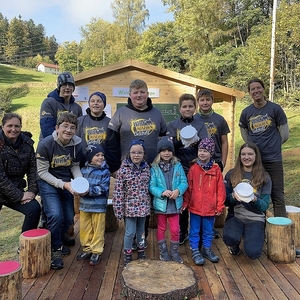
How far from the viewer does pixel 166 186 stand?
3662 mm

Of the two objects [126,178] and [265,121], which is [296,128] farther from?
[126,178]

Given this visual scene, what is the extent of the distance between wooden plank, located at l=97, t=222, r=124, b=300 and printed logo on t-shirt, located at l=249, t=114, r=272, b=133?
2.28m

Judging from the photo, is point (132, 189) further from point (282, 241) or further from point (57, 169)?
point (282, 241)

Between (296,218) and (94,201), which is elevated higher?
(94,201)

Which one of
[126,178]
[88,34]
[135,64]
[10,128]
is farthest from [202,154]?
[88,34]

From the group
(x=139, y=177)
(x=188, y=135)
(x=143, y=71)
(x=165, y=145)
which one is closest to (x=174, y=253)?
(x=139, y=177)

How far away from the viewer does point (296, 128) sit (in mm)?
16594

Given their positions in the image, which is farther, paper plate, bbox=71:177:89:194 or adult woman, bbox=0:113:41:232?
adult woman, bbox=0:113:41:232

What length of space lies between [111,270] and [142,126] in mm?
1599

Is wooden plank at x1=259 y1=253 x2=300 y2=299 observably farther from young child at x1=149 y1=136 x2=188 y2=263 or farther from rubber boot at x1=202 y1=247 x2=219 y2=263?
young child at x1=149 y1=136 x2=188 y2=263

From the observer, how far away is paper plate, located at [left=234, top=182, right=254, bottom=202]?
3748mm

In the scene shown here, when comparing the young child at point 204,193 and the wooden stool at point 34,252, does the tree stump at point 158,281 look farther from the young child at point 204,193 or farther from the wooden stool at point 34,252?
the wooden stool at point 34,252

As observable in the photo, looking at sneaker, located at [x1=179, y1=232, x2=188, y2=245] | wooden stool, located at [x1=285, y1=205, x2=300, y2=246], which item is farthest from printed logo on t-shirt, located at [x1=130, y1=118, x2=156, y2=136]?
wooden stool, located at [x1=285, y1=205, x2=300, y2=246]

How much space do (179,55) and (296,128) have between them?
73.2 ft
